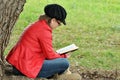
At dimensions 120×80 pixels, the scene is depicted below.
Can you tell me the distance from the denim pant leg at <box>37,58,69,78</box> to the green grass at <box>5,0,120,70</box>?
1760mm

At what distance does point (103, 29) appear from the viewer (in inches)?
498

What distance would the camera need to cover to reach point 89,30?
12406mm

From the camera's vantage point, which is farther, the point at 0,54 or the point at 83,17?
the point at 83,17

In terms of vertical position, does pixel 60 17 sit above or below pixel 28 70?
above

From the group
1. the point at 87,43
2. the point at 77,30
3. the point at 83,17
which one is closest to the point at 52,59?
the point at 87,43

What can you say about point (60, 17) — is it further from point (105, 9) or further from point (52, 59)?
point (105, 9)

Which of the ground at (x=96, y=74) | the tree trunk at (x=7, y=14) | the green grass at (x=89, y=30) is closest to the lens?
the tree trunk at (x=7, y=14)

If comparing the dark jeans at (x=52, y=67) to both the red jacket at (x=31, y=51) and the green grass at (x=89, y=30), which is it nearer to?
the red jacket at (x=31, y=51)

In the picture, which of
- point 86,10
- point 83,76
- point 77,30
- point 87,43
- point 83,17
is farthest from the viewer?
point 86,10

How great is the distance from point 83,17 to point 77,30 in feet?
6.01

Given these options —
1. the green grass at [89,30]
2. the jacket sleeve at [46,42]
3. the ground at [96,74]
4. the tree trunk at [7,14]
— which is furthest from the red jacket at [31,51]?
the green grass at [89,30]

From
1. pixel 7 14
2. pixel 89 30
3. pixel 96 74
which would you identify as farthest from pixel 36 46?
pixel 89 30

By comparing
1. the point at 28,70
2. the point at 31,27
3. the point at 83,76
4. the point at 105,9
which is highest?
the point at 31,27

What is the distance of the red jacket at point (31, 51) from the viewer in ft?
21.7
